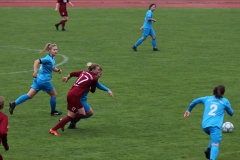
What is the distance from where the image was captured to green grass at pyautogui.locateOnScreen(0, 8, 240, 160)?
12.6 m

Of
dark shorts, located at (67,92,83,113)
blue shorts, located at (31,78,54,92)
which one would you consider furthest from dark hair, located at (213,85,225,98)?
blue shorts, located at (31,78,54,92)

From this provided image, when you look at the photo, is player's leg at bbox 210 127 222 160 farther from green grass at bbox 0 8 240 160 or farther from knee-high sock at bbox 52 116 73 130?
knee-high sock at bbox 52 116 73 130

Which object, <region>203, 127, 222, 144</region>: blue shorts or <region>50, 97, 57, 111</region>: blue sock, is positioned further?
<region>50, 97, 57, 111</region>: blue sock

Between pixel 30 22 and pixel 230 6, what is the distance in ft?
48.7

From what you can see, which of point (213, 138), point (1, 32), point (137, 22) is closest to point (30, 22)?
point (1, 32)

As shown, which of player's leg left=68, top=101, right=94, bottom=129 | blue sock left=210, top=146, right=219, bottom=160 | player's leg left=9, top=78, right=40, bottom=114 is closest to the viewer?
blue sock left=210, top=146, right=219, bottom=160

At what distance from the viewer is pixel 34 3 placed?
42719mm

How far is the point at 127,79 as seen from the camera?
19.8m

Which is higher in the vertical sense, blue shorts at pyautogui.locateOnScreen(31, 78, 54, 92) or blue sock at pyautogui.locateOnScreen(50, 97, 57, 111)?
blue shorts at pyautogui.locateOnScreen(31, 78, 54, 92)

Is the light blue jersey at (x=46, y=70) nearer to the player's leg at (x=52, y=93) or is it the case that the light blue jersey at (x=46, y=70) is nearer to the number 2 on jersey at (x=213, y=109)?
the player's leg at (x=52, y=93)

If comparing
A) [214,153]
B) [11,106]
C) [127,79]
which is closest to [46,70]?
[11,106]

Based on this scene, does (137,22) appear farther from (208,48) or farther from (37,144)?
(37,144)

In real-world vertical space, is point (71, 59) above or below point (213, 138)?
below

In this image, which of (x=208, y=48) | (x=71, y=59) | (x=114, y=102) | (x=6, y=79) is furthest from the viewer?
(x=208, y=48)
